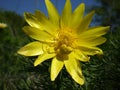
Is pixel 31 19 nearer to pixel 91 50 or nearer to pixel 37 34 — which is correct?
pixel 37 34

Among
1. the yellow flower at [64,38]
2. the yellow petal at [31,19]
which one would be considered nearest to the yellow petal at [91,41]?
the yellow flower at [64,38]

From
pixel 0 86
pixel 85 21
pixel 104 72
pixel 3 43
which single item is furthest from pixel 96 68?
pixel 3 43

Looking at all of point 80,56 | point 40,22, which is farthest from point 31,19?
point 80,56

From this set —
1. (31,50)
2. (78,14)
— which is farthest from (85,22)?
(31,50)

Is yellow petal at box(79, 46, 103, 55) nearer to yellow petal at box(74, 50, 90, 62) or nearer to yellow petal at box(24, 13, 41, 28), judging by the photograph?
yellow petal at box(74, 50, 90, 62)

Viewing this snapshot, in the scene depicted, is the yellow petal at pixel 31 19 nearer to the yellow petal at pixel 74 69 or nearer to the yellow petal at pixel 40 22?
the yellow petal at pixel 40 22

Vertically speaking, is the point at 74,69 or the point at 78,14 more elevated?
the point at 78,14

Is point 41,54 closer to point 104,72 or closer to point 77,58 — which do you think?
point 77,58
